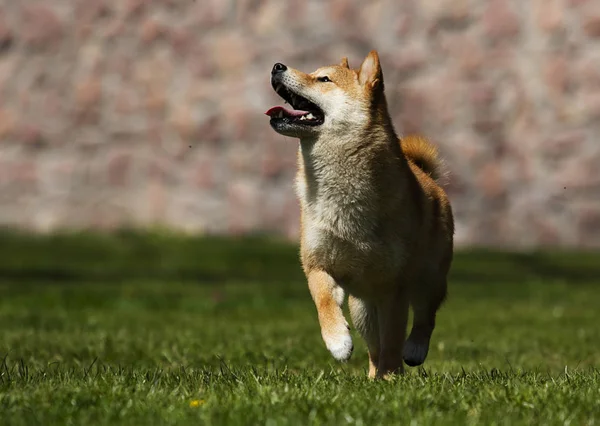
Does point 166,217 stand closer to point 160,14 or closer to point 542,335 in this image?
point 160,14

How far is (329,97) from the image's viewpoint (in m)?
5.95

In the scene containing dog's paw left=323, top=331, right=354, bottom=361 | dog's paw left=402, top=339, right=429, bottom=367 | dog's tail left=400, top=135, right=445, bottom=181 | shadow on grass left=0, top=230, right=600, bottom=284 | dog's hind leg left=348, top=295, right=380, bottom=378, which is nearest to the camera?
dog's paw left=323, top=331, right=354, bottom=361

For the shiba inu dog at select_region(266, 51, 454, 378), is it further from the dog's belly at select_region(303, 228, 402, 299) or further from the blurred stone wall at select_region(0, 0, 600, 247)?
the blurred stone wall at select_region(0, 0, 600, 247)

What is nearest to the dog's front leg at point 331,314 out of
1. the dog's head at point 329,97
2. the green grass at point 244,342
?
the green grass at point 244,342

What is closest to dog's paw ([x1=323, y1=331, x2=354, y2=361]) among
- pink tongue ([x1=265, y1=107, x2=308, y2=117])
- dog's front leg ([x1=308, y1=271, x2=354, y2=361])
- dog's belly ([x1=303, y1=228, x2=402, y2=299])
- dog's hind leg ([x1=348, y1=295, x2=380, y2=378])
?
dog's front leg ([x1=308, y1=271, x2=354, y2=361])

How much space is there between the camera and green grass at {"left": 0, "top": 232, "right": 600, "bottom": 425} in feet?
13.7

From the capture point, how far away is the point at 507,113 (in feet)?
60.5

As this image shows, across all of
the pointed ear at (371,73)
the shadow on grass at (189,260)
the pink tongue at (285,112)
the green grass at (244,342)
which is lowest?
the green grass at (244,342)

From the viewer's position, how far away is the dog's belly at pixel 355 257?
5.75 meters

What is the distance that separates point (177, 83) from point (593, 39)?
289 inches

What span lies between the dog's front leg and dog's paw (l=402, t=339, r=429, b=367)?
0.50 m

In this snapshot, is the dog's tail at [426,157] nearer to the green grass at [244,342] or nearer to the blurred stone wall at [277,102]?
the green grass at [244,342]

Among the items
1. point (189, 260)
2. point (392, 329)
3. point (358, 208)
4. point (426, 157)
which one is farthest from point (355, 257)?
point (189, 260)

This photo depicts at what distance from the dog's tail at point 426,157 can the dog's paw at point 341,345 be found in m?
1.78
